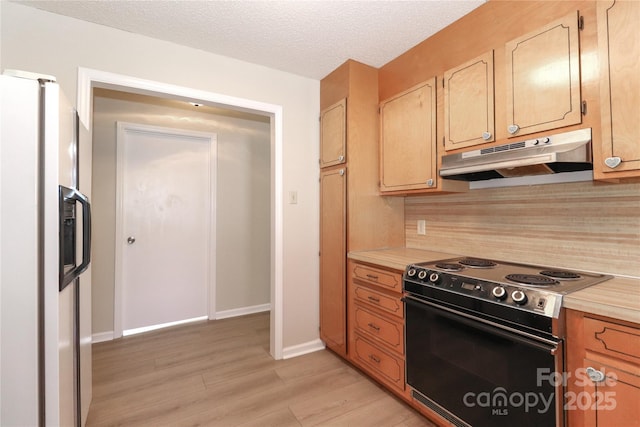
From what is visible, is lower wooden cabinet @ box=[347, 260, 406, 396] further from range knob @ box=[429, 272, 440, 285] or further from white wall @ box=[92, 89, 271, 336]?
white wall @ box=[92, 89, 271, 336]

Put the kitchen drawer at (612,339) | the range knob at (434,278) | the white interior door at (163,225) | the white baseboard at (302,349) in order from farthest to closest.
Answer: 1. the white interior door at (163,225)
2. the white baseboard at (302,349)
3. the range knob at (434,278)
4. the kitchen drawer at (612,339)

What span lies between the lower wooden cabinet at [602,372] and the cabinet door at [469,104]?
1.03 m

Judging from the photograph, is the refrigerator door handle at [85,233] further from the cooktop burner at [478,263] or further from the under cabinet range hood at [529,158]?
the cooktop burner at [478,263]

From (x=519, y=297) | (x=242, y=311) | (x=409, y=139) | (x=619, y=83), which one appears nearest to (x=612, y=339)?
(x=519, y=297)

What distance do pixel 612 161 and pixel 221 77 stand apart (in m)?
2.44

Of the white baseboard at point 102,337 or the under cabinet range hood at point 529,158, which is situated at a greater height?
the under cabinet range hood at point 529,158

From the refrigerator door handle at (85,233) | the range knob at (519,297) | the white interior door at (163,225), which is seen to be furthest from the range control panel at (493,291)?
the white interior door at (163,225)

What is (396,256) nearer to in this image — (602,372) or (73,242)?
(602,372)

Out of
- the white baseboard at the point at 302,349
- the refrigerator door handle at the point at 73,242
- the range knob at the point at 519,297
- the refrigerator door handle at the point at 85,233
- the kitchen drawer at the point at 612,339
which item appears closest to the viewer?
the kitchen drawer at the point at 612,339

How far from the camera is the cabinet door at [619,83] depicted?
1.14m

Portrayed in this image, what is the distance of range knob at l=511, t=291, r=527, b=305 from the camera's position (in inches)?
47.9

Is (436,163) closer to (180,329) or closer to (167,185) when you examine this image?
(167,185)

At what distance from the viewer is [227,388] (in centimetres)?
205

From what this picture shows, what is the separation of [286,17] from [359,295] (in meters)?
1.97
